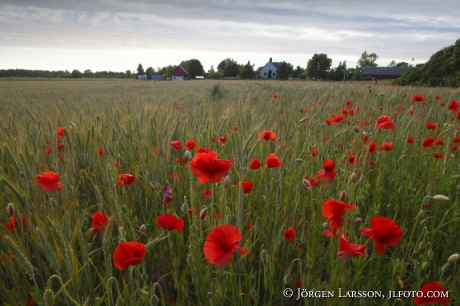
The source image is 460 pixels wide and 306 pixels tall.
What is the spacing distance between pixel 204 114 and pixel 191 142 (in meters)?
1.12

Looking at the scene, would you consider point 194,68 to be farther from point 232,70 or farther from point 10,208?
point 10,208

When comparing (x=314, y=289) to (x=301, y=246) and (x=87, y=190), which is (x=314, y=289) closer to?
(x=301, y=246)

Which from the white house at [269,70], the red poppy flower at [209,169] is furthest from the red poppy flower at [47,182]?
the white house at [269,70]

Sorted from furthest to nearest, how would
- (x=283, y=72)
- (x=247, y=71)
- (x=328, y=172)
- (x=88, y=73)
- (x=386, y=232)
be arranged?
(x=247, y=71)
(x=283, y=72)
(x=88, y=73)
(x=328, y=172)
(x=386, y=232)

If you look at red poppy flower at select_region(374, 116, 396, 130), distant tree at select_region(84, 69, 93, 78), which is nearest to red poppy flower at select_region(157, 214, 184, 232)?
red poppy flower at select_region(374, 116, 396, 130)

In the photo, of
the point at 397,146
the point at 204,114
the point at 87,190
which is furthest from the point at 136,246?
the point at 397,146

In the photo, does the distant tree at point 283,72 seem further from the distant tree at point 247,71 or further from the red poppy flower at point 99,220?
the red poppy flower at point 99,220

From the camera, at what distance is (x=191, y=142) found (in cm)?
161

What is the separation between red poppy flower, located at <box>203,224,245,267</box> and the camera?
30.1 inches

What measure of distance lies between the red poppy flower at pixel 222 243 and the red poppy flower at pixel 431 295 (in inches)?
21.0

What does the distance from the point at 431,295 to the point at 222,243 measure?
0.61 metres

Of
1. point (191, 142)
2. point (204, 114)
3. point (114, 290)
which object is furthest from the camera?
point (204, 114)

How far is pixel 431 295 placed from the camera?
816mm

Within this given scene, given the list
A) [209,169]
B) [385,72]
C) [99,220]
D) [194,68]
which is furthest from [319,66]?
[99,220]
